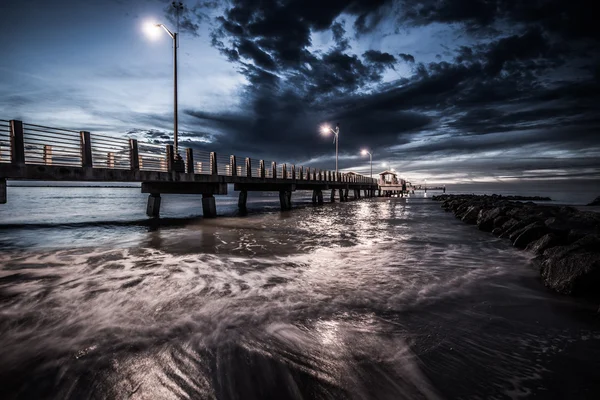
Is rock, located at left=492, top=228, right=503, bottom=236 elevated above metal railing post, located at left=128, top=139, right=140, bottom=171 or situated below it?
below

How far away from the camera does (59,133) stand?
36.6ft

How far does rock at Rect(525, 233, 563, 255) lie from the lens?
7.30 m

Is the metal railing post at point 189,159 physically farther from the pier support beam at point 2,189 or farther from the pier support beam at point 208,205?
the pier support beam at point 2,189

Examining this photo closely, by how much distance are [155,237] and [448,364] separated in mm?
11116

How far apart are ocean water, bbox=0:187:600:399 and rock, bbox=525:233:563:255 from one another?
1.11 m

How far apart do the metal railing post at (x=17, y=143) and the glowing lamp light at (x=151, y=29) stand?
24.1 feet

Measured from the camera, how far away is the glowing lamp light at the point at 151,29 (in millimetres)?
Answer: 13752

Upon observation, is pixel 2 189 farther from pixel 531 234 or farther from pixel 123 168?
pixel 531 234

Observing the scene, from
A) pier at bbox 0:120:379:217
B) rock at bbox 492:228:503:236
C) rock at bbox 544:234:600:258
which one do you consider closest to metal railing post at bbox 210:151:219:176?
pier at bbox 0:120:379:217

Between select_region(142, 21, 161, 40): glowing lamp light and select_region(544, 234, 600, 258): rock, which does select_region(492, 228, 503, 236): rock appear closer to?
select_region(544, 234, 600, 258): rock

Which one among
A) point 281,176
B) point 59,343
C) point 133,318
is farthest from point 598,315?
point 281,176

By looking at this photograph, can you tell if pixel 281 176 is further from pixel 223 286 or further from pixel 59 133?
pixel 223 286

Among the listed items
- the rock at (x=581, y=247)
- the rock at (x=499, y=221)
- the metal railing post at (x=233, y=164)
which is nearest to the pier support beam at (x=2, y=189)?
the metal railing post at (x=233, y=164)

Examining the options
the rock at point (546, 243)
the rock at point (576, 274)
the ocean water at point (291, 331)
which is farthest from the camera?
the rock at point (546, 243)
